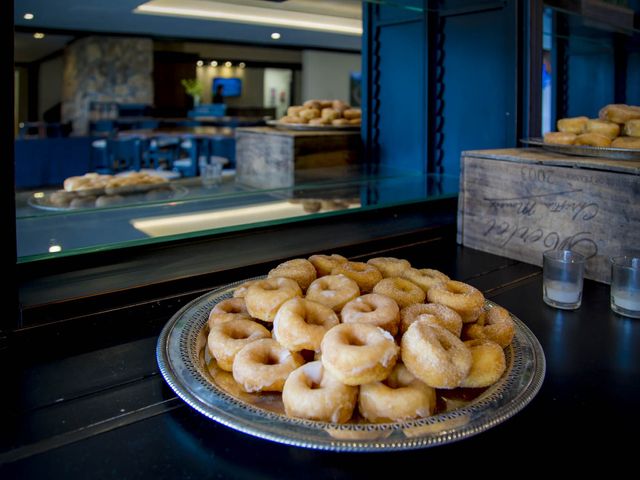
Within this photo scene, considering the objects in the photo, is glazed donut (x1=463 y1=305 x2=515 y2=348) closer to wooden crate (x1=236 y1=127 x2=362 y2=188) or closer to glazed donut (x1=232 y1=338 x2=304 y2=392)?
glazed donut (x1=232 y1=338 x2=304 y2=392)

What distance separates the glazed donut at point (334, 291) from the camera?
61 centimetres

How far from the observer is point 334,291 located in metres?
0.62

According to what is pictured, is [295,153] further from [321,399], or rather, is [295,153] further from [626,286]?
[321,399]

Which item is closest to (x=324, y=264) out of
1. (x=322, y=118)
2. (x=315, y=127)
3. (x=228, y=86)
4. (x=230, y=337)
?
(x=230, y=337)

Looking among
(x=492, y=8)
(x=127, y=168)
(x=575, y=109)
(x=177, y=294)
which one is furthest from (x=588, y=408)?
(x=127, y=168)

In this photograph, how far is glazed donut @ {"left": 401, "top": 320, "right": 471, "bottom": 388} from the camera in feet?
1.65

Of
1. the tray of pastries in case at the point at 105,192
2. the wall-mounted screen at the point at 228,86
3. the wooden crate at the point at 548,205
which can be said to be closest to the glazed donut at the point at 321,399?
the wooden crate at the point at 548,205

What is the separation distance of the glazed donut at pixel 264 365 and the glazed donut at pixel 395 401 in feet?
0.25

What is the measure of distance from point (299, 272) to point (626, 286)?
0.53 meters

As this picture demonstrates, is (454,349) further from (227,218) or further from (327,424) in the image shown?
(227,218)

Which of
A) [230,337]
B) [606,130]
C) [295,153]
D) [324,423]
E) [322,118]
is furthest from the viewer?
[322,118]

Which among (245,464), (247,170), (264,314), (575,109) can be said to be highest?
(575,109)

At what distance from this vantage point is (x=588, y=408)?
0.60 m

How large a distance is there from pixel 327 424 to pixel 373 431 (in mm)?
39
